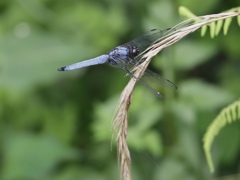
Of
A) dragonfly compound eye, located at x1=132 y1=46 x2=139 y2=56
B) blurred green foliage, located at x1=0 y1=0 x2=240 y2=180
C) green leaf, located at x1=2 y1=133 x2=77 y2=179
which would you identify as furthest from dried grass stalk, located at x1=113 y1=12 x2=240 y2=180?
green leaf, located at x1=2 y1=133 x2=77 y2=179

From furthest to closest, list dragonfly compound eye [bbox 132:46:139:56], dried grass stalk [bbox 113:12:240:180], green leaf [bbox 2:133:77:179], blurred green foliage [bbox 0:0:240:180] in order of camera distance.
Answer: green leaf [bbox 2:133:77:179], blurred green foliage [bbox 0:0:240:180], dragonfly compound eye [bbox 132:46:139:56], dried grass stalk [bbox 113:12:240:180]

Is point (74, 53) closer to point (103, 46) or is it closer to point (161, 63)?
point (103, 46)

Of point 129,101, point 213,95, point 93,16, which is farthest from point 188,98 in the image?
point 129,101

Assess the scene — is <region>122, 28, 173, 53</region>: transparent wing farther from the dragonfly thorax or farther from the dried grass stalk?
the dried grass stalk

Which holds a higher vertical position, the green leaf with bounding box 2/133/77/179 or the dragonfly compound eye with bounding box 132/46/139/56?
the green leaf with bounding box 2/133/77/179

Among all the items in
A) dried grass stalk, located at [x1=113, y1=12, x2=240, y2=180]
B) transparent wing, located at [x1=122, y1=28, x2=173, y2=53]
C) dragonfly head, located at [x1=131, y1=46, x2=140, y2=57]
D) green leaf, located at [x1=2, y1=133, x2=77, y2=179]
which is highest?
green leaf, located at [x1=2, y1=133, x2=77, y2=179]

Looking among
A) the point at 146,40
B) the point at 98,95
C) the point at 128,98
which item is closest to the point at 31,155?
the point at 98,95

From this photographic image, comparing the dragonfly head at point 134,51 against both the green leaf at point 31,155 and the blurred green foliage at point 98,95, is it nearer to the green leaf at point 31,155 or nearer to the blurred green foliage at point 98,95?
the blurred green foliage at point 98,95

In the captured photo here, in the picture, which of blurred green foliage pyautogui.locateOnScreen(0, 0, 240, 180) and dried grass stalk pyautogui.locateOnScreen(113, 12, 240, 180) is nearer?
dried grass stalk pyautogui.locateOnScreen(113, 12, 240, 180)
